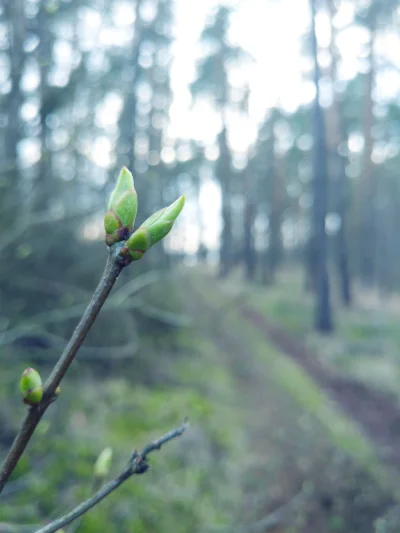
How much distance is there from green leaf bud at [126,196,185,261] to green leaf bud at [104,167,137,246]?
0.06 ft

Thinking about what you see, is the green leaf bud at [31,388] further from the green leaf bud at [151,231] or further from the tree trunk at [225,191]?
the tree trunk at [225,191]

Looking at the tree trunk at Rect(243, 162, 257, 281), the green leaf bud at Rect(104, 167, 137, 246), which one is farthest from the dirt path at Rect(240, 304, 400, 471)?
the tree trunk at Rect(243, 162, 257, 281)

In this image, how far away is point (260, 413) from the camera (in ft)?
23.8

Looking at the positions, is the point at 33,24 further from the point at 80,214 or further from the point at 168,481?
the point at 168,481

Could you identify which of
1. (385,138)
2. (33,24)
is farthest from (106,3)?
(385,138)

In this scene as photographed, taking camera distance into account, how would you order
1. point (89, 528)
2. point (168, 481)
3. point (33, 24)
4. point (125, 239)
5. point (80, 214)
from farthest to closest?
point (33, 24)
point (168, 481)
point (80, 214)
point (89, 528)
point (125, 239)

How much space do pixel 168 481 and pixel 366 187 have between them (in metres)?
15.3

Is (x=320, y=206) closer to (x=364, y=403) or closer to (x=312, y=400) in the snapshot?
(x=364, y=403)

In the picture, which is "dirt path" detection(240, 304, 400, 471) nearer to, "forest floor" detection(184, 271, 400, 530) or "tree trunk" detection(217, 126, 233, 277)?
"forest floor" detection(184, 271, 400, 530)

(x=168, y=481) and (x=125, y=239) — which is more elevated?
(x=125, y=239)

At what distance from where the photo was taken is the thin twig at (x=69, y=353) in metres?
0.58

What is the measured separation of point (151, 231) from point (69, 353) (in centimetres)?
19

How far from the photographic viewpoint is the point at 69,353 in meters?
0.62

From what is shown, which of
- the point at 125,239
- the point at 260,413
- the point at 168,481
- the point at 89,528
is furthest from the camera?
the point at 260,413
